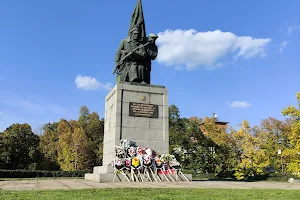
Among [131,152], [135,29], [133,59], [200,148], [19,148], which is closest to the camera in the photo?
[131,152]

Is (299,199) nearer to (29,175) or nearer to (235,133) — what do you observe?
(235,133)

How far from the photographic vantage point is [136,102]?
13.4 metres

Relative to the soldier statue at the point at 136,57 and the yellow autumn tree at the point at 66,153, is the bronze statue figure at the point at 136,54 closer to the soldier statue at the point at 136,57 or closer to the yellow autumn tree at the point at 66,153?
the soldier statue at the point at 136,57

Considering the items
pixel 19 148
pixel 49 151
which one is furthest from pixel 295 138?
pixel 49 151

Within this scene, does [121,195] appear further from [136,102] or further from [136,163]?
[136,102]

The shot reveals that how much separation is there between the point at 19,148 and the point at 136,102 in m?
25.2

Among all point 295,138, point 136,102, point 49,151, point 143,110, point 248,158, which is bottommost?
point 248,158

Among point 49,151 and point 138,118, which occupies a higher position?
point 138,118

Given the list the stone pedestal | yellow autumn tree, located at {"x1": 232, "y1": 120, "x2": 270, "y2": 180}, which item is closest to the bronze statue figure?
the stone pedestal

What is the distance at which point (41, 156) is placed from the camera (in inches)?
1404

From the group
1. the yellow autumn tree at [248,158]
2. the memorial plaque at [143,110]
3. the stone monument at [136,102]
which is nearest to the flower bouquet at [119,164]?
the stone monument at [136,102]

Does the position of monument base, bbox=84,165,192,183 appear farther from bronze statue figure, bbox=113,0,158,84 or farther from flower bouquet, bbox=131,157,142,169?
bronze statue figure, bbox=113,0,158,84

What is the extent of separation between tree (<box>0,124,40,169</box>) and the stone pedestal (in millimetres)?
22714

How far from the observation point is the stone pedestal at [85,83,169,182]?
1296 cm
